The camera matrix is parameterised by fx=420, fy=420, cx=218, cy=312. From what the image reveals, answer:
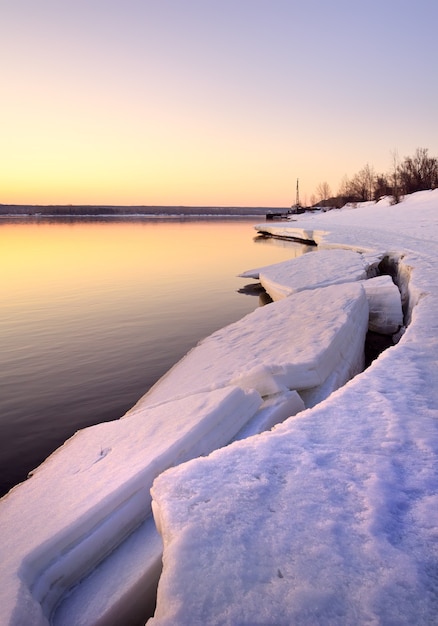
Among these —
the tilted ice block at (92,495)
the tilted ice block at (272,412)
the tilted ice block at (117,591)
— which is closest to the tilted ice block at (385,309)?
the tilted ice block at (272,412)

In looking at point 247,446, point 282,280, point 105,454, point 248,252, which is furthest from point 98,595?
point 248,252

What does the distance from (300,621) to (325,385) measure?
3.01 m

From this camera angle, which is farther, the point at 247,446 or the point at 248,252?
the point at 248,252

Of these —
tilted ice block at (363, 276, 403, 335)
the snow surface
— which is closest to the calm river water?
the snow surface

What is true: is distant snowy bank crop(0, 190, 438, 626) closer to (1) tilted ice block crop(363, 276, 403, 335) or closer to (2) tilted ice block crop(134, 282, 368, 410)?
(2) tilted ice block crop(134, 282, 368, 410)

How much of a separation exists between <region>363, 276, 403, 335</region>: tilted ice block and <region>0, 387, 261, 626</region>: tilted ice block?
4.36 meters

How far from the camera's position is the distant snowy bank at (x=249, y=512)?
1.48 m

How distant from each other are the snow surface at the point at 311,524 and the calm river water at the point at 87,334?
282 centimetres

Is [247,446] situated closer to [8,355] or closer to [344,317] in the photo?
[344,317]

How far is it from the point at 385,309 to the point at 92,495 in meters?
5.85

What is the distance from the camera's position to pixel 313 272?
34.9 ft

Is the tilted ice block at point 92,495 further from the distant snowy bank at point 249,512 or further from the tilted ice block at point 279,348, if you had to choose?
the tilted ice block at point 279,348

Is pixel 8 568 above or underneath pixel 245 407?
underneath

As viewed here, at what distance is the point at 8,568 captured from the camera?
82.4 inches
